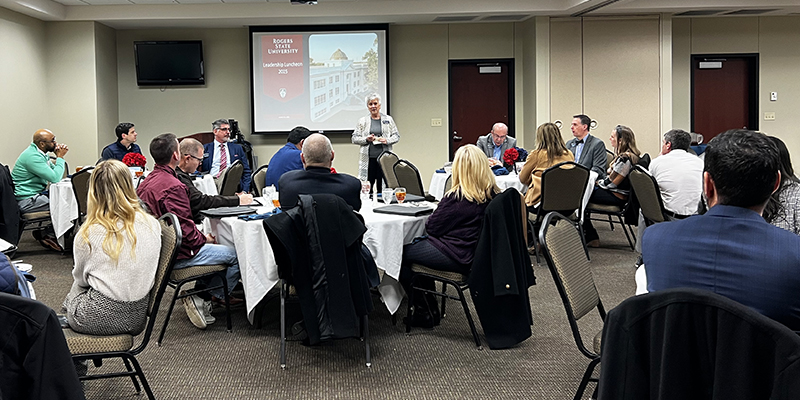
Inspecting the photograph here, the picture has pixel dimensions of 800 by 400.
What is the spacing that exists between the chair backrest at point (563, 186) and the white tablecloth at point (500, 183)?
1.91ft

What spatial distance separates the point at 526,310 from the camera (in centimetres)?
383

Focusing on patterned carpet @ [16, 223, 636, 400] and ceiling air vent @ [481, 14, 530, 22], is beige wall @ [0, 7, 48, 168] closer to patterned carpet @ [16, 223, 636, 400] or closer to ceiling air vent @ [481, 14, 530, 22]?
patterned carpet @ [16, 223, 636, 400]

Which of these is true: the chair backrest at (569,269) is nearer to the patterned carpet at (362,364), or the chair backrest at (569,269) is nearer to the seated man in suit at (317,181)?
the patterned carpet at (362,364)

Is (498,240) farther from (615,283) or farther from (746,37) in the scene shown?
(746,37)

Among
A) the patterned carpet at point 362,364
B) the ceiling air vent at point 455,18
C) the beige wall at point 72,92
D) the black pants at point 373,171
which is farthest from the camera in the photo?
the ceiling air vent at point 455,18

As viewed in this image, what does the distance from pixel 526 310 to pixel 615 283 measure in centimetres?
179

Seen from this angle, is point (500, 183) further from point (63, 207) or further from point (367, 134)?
point (63, 207)

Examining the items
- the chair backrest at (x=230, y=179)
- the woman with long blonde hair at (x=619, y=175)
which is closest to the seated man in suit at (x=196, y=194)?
the chair backrest at (x=230, y=179)

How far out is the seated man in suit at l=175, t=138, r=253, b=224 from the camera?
4293mm

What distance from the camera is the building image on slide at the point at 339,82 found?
34.9ft

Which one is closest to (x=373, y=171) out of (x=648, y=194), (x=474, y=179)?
(x=648, y=194)

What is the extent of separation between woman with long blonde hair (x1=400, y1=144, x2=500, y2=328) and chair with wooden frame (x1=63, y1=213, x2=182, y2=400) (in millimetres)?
1463

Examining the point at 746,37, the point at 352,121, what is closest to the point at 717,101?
the point at 746,37

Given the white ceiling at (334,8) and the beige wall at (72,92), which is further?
the beige wall at (72,92)
